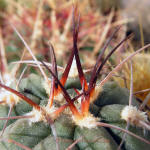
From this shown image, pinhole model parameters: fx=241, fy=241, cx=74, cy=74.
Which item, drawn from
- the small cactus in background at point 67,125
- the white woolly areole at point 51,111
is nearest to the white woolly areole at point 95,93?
the small cactus in background at point 67,125

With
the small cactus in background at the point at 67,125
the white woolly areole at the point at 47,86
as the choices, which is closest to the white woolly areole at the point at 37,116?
the small cactus in background at the point at 67,125

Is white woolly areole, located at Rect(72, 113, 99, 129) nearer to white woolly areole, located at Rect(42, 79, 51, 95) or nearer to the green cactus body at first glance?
the green cactus body

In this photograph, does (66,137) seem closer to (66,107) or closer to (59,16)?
(66,107)

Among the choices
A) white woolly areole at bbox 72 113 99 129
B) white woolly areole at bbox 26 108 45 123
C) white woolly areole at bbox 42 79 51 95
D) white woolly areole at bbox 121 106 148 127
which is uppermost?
white woolly areole at bbox 42 79 51 95

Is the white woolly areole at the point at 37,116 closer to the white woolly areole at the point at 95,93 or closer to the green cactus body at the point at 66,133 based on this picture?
the green cactus body at the point at 66,133

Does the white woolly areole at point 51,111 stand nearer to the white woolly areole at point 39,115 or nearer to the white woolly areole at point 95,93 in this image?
the white woolly areole at point 39,115

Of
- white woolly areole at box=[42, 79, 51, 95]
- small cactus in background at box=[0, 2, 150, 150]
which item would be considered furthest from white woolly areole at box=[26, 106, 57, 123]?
white woolly areole at box=[42, 79, 51, 95]

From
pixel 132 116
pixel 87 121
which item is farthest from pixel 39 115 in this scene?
pixel 132 116

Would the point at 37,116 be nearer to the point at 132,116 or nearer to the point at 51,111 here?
the point at 51,111

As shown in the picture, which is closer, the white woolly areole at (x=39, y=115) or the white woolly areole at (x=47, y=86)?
the white woolly areole at (x=39, y=115)

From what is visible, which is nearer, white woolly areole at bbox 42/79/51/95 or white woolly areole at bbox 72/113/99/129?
white woolly areole at bbox 72/113/99/129

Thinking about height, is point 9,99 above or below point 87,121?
above

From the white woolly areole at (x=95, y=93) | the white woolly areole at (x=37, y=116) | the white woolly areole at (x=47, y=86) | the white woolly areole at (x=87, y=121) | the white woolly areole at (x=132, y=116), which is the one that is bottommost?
the white woolly areole at (x=132, y=116)

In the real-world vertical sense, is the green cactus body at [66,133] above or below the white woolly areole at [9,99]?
below
